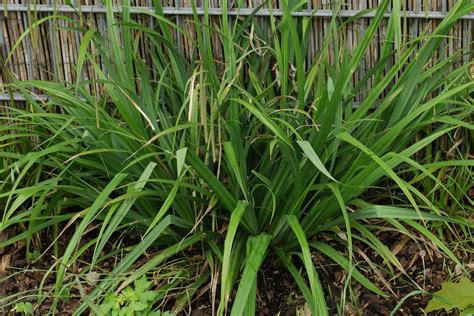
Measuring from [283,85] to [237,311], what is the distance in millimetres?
835

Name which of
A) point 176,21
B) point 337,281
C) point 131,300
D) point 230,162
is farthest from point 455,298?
point 176,21

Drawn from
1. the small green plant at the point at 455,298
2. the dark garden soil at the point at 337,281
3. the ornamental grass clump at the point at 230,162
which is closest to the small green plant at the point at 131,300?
the ornamental grass clump at the point at 230,162

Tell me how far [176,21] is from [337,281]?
3.89ft

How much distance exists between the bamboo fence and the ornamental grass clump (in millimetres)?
122

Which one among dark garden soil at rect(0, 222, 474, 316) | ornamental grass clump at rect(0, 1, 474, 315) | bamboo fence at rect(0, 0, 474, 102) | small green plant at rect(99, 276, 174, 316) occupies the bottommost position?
dark garden soil at rect(0, 222, 474, 316)

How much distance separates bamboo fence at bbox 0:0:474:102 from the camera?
2.77 metres

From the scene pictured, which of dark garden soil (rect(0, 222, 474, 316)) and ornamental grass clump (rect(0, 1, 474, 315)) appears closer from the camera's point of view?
ornamental grass clump (rect(0, 1, 474, 315))

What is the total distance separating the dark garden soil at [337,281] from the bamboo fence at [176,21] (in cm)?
70

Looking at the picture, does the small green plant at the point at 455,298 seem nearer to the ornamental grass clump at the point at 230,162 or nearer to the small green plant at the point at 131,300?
the ornamental grass clump at the point at 230,162

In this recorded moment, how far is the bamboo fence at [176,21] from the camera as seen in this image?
2766 millimetres

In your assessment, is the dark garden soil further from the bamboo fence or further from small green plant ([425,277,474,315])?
the bamboo fence

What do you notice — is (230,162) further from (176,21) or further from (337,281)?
(176,21)

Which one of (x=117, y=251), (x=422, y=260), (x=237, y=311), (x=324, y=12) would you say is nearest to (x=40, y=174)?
(x=117, y=251)

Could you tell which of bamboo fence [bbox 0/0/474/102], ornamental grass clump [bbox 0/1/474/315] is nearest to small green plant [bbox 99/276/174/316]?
ornamental grass clump [bbox 0/1/474/315]
